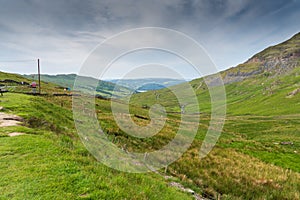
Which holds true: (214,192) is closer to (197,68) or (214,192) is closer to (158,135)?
(197,68)

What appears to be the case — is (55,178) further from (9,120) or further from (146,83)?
(9,120)

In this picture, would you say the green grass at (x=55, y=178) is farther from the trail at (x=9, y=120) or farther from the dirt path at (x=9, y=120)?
the dirt path at (x=9, y=120)

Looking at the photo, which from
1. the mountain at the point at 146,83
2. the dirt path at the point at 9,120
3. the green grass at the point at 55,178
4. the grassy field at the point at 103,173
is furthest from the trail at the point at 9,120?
→ the mountain at the point at 146,83

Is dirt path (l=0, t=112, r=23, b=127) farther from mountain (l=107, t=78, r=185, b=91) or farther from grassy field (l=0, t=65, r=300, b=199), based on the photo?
mountain (l=107, t=78, r=185, b=91)

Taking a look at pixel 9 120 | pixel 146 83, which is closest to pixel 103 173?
pixel 146 83

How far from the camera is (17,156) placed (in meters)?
9.64

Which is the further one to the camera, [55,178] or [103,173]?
[103,173]

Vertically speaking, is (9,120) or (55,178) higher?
(9,120)

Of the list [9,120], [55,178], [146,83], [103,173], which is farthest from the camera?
[146,83]

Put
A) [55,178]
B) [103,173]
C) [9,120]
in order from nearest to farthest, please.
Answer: [55,178] → [103,173] → [9,120]

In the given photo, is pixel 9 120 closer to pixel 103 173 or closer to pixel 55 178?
pixel 55 178

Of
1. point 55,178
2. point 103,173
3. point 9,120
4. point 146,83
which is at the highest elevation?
point 146,83

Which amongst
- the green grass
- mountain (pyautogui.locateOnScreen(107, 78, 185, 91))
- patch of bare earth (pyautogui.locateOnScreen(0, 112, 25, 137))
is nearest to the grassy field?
the green grass

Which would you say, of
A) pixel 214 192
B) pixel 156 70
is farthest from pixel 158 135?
pixel 156 70
